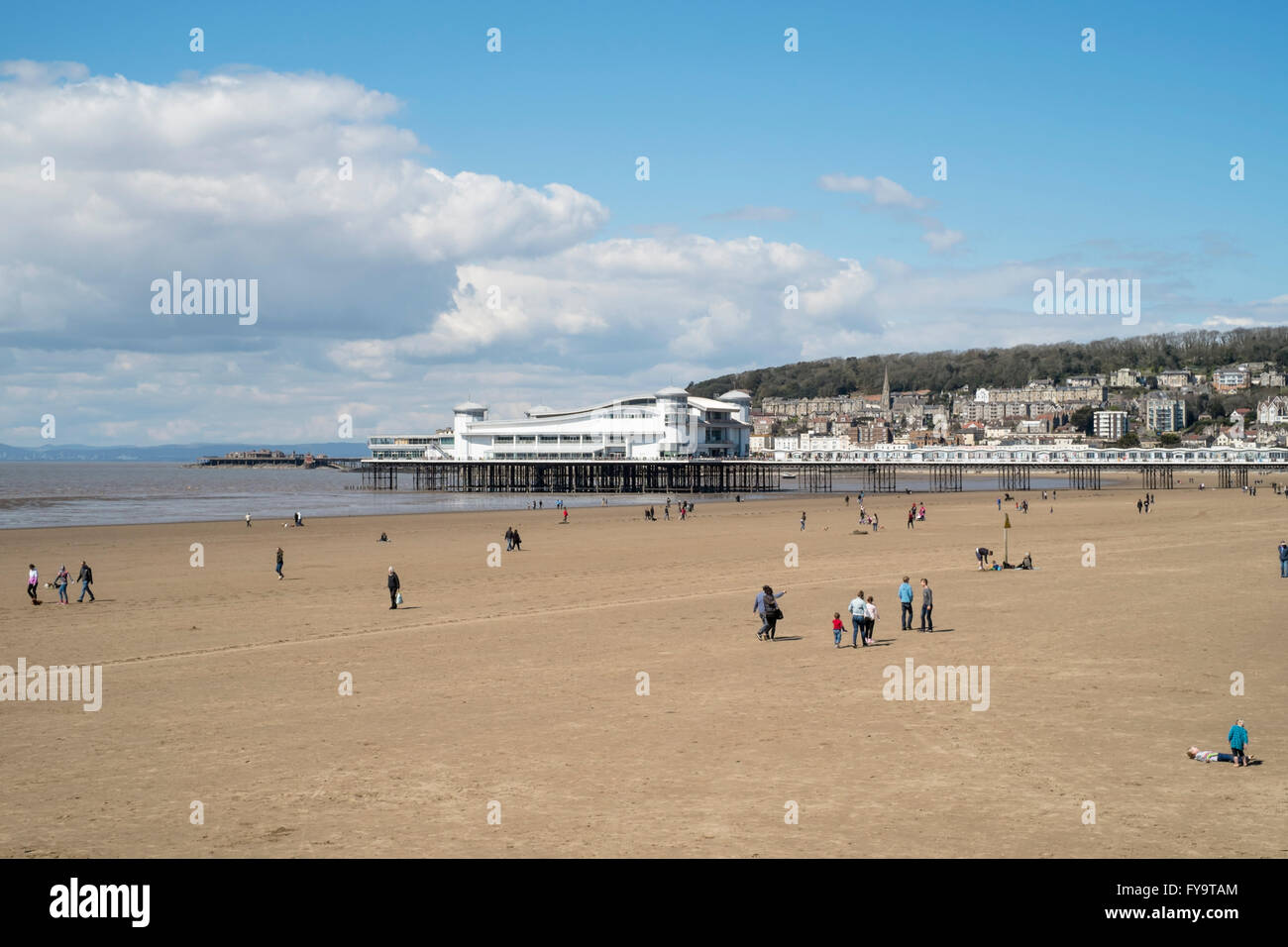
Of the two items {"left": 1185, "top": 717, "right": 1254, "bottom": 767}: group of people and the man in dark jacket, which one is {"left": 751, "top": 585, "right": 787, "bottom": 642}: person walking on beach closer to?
{"left": 1185, "top": 717, "right": 1254, "bottom": 767}: group of people

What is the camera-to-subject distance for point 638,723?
12.3 metres

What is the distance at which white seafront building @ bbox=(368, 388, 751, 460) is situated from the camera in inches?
4277

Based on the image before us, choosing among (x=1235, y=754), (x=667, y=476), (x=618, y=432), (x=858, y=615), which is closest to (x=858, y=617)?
(x=858, y=615)

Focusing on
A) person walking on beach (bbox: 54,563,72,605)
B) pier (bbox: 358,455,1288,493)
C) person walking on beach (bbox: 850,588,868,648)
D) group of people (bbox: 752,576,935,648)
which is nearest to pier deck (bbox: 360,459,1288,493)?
pier (bbox: 358,455,1288,493)

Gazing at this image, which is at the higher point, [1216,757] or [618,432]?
[618,432]

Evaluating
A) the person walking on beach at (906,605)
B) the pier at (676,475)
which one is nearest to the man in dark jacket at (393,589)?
the person walking on beach at (906,605)

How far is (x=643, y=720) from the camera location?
12430mm

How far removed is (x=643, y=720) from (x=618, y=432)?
327 ft

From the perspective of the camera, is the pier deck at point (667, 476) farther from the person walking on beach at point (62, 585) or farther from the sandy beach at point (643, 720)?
the person walking on beach at point (62, 585)

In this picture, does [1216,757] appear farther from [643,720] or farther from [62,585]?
[62,585]

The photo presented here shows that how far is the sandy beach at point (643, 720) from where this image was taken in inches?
→ 340

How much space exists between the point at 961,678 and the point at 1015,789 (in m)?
4.82
